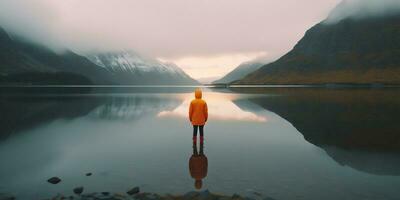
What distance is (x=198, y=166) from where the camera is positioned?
18.8 meters

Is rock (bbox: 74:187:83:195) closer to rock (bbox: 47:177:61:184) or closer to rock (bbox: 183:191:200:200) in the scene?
rock (bbox: 47:177:61:184)

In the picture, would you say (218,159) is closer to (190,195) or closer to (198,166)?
(198,166)

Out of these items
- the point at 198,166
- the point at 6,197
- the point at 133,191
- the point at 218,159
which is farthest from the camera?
the point at 218,159

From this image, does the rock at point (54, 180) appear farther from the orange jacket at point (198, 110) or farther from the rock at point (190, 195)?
the orange jacket at point (198, 110)

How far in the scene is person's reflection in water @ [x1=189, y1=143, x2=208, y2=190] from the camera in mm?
16188

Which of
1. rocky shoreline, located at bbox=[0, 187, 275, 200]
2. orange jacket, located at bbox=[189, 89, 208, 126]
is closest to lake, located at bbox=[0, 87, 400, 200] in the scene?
rocky shoreline, located at bbox=[0, 187, 275, 200]

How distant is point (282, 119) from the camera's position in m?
40.7

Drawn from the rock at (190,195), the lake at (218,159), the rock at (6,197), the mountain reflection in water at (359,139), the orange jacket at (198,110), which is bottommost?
the mountain reflection in water at (359,139)

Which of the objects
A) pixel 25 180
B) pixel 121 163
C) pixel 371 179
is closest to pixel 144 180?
pixel 121 163

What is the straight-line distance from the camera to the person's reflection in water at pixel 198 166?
16.2 metres

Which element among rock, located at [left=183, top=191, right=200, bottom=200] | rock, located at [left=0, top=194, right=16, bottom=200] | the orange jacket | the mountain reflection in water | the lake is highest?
the orange jacket

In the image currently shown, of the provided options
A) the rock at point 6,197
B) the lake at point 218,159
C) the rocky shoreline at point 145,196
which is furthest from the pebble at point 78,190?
the rock at point 6,197

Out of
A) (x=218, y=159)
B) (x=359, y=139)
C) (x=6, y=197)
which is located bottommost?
(x=359, y=139)

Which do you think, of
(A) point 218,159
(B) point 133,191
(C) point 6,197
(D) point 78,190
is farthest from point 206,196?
(C) point 6,197
